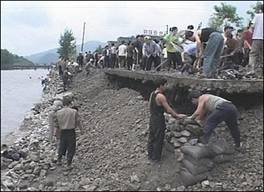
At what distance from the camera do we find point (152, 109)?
32.3ft

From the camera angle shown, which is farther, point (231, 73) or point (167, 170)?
point (231, 73)

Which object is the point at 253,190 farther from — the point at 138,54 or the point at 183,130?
the point at 138,54

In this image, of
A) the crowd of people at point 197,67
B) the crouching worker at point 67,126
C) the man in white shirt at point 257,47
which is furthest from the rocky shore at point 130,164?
the man in white shirt at point 257,47

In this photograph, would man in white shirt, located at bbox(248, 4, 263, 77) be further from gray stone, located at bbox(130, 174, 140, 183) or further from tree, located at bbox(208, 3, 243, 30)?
tree, located at bbox(208, 3, 243, 30)

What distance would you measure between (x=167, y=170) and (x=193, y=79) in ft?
7.32

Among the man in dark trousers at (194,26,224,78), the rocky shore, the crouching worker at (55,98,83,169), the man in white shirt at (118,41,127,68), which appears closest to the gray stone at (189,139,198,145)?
the rocky shore

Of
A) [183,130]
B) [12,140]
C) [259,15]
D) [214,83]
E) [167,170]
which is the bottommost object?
[12,140]

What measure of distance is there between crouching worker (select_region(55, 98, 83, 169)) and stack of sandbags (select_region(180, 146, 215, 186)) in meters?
2.79

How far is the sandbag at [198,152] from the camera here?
892 centimetres

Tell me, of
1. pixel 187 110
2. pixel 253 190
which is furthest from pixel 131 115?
pixel 253 190

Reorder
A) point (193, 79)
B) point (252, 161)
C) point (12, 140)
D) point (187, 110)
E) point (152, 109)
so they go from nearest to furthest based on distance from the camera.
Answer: point (252, 161)
point (152, 109)
point (193, 79)
point (187, 110)
point (12, 140)

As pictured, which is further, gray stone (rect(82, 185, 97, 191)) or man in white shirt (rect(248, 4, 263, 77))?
man in white shirt (rect(248, 4, 263, 77))

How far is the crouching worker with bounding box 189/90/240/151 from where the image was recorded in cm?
909

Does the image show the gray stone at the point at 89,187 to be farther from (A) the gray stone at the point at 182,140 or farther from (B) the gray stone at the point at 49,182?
(A) the gray stone at the point at 182,140
